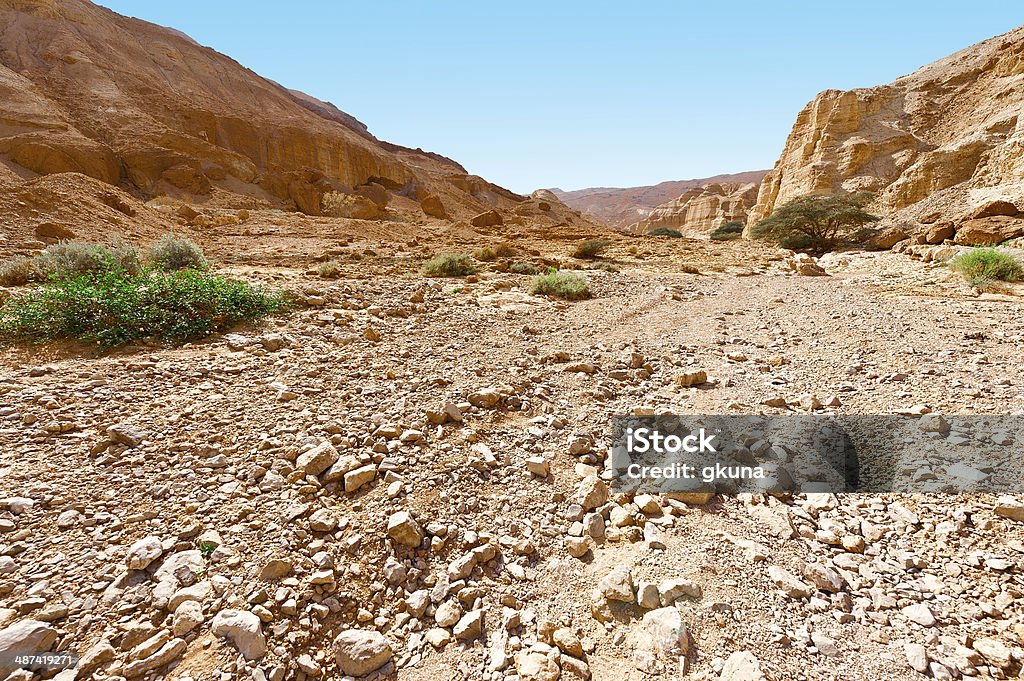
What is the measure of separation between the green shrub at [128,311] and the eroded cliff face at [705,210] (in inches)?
1938

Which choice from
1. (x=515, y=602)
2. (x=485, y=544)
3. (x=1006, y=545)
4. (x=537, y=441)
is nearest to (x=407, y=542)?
(x=485, y=544)

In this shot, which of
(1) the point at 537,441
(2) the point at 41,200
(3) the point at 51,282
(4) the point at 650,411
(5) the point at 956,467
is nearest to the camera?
(5) the point at 956,467

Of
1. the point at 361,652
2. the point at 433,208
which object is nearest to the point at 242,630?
the point at 361,652

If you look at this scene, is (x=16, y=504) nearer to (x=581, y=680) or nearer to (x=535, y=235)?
(x=581, y=680)

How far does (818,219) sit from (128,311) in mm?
20292

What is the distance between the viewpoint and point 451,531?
204cm

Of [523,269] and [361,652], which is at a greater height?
[523,269]

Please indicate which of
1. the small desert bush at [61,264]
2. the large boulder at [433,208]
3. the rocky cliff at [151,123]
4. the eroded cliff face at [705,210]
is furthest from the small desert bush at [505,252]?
the eroded cliff face at [705,210]

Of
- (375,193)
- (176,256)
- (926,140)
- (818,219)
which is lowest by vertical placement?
(176,256)

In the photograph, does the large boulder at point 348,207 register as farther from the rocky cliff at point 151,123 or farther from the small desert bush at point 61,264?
the small desert bush at point 61,264

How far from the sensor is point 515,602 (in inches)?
67.7

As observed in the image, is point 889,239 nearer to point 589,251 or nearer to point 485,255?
point 589,251

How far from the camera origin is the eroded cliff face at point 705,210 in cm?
4959

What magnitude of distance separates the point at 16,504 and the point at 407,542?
1.72 m
